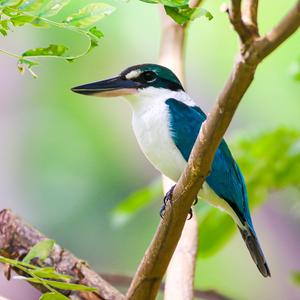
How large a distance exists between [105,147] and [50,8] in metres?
2.79

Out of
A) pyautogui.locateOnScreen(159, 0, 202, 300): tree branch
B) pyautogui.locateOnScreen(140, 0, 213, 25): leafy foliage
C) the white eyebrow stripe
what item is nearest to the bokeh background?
pyautogui.locateOnScreen(159, 0, 202, 300): tree branch

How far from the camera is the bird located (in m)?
1.87

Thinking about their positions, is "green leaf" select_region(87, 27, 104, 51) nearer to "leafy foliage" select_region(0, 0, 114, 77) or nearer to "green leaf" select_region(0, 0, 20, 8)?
"leafy foliage" select_region(0, 0, 114, 77)

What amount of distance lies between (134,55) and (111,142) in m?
0.45

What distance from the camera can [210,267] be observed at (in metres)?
3.70

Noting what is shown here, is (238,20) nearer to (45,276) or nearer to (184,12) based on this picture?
(184,12)

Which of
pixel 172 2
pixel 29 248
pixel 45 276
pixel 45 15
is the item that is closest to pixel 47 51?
pixel 45 15

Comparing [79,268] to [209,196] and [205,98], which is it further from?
[205,98]

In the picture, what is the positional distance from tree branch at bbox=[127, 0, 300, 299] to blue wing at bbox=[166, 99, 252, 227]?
0.43m

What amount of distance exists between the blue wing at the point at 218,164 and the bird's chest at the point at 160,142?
0.01m

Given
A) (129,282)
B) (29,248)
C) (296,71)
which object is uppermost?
(296,71)

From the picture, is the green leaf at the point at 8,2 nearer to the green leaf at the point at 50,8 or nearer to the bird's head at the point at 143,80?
the green leaf at the point at 50,8

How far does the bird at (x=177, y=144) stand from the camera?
73.5 inches

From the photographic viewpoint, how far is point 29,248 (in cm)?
170
